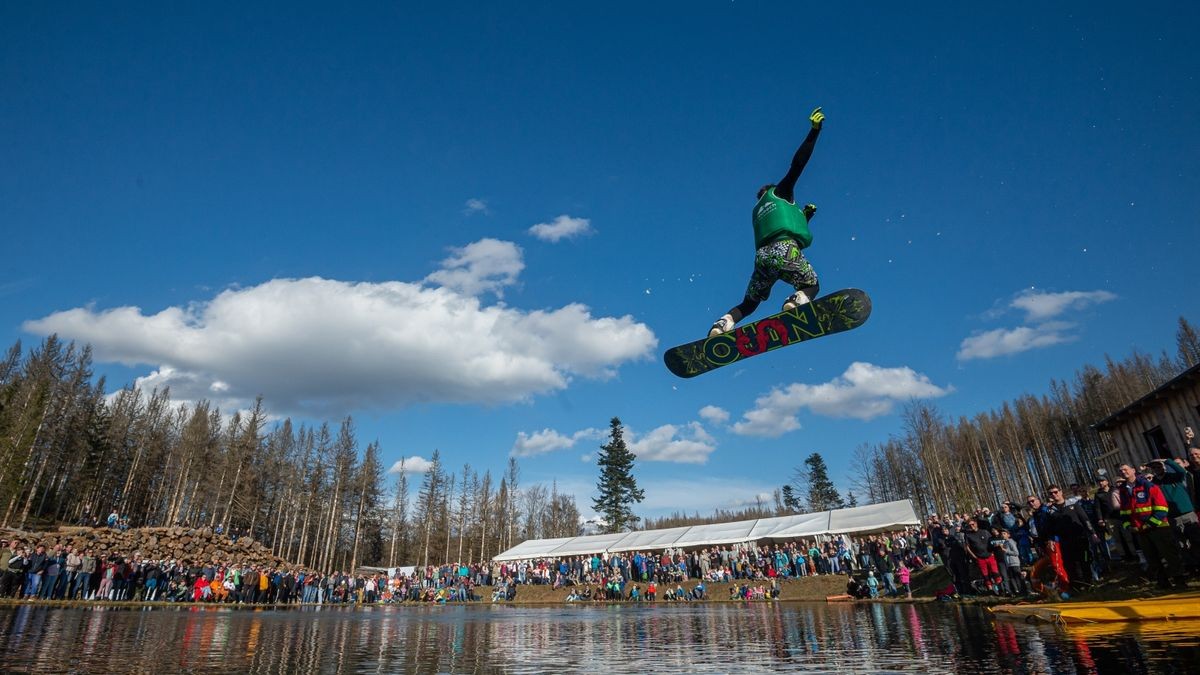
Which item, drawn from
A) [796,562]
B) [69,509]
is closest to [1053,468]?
[796,562]

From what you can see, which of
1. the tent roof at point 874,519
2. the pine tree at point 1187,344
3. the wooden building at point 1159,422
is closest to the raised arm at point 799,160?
the wooden building at point 1159,422

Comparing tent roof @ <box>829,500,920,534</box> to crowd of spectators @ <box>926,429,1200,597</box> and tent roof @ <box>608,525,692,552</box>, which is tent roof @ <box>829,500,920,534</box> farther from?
crowd of spectators @ <box>926,429,1200,597</box>

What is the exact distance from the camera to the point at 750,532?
33.2 m

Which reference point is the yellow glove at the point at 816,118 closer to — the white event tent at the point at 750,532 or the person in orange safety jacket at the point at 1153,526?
the person in orange safety jacket at the point at 1153,526

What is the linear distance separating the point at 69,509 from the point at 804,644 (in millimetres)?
73148

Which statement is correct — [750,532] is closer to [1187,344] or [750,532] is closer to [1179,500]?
[1179,500]

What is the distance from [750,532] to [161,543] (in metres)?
36.5

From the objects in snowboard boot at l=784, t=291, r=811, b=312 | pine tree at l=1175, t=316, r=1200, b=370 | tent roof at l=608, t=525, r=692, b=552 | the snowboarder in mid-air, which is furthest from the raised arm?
pine tree at l=1175, t=316, r=1200, b=370

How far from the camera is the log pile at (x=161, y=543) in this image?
3259cm

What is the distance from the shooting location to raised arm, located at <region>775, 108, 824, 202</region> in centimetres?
749

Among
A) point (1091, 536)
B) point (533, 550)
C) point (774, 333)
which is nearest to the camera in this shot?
point (774, 333)

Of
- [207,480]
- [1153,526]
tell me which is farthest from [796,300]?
[207,480]

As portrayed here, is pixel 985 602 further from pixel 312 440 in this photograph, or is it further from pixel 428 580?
pixel 312 440

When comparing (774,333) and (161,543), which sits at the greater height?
(774,333)
